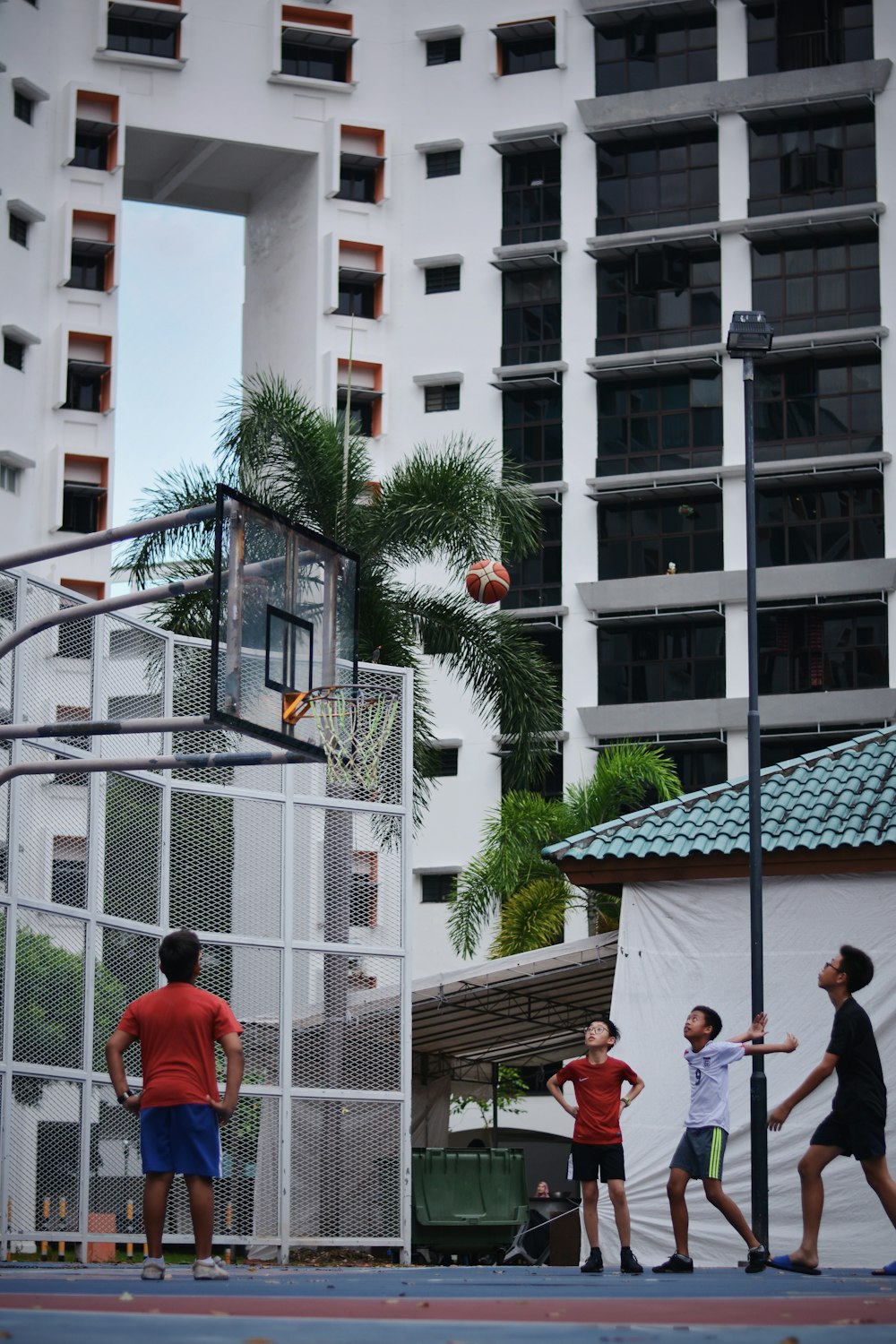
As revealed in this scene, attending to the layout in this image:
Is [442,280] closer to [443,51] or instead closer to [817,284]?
[443,51]

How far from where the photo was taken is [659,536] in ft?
187

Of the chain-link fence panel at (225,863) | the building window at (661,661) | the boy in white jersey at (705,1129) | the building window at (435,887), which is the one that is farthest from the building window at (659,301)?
the boy in white jersey at (705,1129)

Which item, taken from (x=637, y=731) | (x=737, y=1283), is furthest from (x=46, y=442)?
(x=737, y=1283)

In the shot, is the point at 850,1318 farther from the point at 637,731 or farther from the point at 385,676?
the point at 637,731

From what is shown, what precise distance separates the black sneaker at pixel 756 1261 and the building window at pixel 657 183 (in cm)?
4931

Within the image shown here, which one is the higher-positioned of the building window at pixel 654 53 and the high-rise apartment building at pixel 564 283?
the building window at pixel 654 53

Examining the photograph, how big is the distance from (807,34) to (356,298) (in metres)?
15.5

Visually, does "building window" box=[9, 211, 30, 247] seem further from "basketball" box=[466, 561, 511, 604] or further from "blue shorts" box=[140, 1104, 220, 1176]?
"blue shorts" box=[140, 1104, 220, 1176]

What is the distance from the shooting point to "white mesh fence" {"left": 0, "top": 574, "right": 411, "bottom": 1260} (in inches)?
612

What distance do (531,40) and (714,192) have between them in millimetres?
8144

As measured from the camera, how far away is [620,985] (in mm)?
21266

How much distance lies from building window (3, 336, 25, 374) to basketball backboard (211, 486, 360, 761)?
4350 centimetres

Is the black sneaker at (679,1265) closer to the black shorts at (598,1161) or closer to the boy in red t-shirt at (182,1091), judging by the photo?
the black shorts at (598,1161)

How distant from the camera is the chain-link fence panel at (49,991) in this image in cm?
1539
